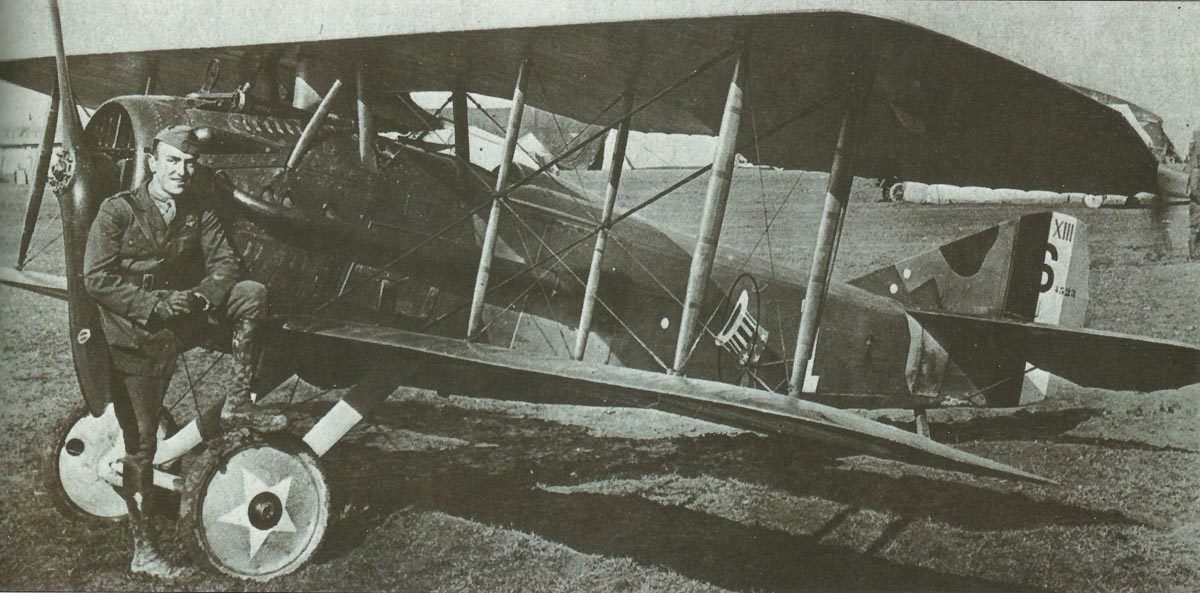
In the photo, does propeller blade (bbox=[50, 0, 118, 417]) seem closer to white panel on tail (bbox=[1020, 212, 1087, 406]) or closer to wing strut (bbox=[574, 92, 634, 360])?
wing strut (bbox=[574, 92, 634, 360])

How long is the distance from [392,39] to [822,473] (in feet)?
13.6

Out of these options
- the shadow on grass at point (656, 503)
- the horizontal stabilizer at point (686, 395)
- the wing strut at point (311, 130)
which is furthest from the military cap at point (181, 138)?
the shadow on grass at point (656, 503)

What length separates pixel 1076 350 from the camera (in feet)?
17.5

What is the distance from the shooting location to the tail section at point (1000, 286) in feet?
19.2

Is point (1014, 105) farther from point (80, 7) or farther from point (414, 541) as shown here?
point (80, 7)

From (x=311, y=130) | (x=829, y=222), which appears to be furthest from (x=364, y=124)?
(x=829, y=222)

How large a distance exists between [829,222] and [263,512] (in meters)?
2.80

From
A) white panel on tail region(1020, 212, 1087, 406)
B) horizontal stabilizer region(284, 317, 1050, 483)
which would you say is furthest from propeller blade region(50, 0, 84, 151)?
white panel on tail region(1020, 212, 1087, 406)

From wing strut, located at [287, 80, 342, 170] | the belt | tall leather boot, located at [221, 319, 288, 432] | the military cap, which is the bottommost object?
tall leather boot, located at [221, 319, 288, 432]

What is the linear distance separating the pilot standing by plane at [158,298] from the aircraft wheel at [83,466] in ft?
2.41

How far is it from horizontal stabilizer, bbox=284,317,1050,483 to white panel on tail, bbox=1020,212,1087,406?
327cm

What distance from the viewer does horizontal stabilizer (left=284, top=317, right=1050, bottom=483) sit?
2.99 m

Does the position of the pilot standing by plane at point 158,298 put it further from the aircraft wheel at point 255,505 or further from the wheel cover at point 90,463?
the wheel cover at point 90,463

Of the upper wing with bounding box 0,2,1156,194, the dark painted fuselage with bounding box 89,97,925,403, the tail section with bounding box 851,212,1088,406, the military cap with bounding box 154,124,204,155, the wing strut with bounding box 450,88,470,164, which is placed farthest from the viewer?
the tail section with bounding box 851,212,1088,406
